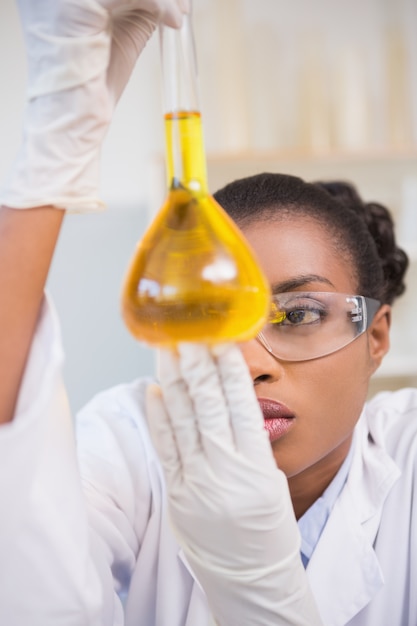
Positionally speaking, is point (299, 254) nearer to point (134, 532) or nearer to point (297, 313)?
point (297, 313)

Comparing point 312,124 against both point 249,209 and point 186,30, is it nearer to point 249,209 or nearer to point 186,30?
point 249,209

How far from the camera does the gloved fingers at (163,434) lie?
2.31 ft

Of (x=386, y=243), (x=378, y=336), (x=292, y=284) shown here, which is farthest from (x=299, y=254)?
(x=386, y=243)

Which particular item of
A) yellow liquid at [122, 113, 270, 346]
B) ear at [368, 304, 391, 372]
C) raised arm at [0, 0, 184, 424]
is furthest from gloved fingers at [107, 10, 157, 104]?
ear at [368, 304, 391, 372]

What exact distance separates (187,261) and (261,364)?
52cm

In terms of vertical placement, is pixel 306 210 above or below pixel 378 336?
above

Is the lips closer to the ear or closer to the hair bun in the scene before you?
the ear

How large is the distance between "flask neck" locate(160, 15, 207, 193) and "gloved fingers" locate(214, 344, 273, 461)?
168 mm

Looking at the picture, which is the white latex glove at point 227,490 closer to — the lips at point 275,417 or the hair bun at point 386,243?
the lips at point 275,417

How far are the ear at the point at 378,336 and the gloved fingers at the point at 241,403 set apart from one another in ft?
1.98

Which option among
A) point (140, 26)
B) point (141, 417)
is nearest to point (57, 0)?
point (140, 26)

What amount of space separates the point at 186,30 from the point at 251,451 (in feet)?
1.36

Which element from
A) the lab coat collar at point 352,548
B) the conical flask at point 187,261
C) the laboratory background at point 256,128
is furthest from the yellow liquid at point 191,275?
the laboratory background at point 256,128

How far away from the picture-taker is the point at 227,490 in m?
0.74
